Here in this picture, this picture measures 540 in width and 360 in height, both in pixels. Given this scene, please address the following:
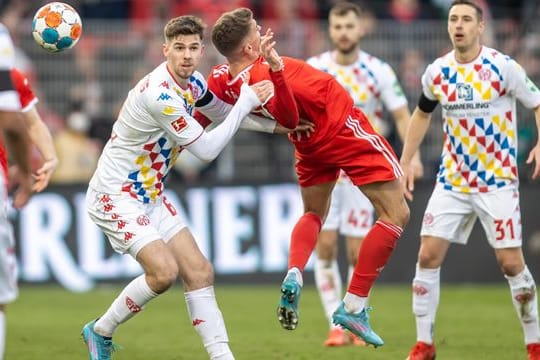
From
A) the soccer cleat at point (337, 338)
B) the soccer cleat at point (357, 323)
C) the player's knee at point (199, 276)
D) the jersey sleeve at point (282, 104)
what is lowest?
the soccer cleat at point (337, 338)

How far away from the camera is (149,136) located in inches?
348

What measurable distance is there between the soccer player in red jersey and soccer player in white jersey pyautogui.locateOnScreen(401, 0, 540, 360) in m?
0.80

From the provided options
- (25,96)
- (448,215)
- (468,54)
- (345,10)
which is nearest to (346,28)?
(345,10)

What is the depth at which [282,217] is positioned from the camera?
1650 centimetres

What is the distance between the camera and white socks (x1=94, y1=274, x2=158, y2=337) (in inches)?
347

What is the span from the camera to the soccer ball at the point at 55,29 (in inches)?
359

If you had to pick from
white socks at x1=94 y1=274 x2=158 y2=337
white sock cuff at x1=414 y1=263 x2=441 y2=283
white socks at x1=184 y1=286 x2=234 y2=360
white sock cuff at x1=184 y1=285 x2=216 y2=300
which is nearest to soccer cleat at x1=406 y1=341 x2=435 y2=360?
white sock cuff at x1=414 y1=263 x2=441 y2=283

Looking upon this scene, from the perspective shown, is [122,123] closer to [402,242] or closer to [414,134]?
[414,134]

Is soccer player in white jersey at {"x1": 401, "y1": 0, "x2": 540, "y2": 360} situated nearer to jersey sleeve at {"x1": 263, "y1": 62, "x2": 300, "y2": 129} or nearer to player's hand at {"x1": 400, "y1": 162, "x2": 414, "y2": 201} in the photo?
player's hand at {"x1": 400, "y1": 162, "x2": 414, "y2": 201}

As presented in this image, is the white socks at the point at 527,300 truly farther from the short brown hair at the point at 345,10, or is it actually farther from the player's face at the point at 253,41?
the short brown hair at the point at 345,10

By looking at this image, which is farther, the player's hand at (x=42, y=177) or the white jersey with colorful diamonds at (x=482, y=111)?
the white jersey with colorful diamonds at (x=482, y=111)

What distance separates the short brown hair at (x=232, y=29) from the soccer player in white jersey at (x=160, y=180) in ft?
0.50

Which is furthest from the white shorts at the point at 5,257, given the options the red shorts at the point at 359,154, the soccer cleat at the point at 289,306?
the red shorts at the point at 359,154

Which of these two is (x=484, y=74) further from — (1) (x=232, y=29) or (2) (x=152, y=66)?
(2) (x=152, y=66)
